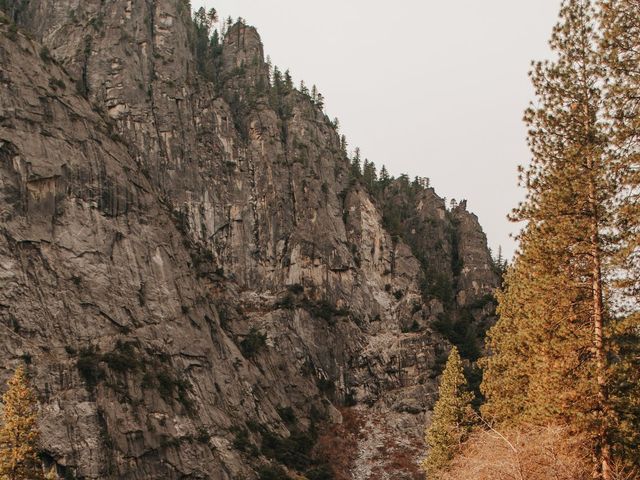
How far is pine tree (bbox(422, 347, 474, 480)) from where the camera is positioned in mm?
44750

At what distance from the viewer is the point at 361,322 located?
97.4m

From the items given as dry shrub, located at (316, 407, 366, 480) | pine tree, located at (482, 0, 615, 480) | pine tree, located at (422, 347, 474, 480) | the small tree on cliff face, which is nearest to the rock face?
dry shrub, located at (316, 407, 366, 480)

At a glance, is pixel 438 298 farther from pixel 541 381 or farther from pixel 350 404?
pixel 541 381

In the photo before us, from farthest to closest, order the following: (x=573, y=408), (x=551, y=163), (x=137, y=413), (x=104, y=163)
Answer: (x=104, y=163), (x=137, y=413), (x=551, y=163), (x=573, y=408)

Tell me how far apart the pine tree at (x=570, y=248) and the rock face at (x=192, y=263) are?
140 feet

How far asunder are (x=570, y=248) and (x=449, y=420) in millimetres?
24496

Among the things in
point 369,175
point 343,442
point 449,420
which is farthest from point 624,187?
point 369,175

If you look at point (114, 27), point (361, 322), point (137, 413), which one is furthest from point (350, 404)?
point (114, 27)

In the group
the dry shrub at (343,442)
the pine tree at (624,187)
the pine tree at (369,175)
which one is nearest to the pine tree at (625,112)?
the pine tree at (624,187)

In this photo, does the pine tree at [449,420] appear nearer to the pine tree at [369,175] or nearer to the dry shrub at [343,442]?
the dry shrub at [343,442]

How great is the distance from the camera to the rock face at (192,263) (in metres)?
61.0

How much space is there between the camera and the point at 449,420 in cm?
4547

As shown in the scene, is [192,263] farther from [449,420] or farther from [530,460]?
[530,460]

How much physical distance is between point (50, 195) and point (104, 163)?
9.20 meters
